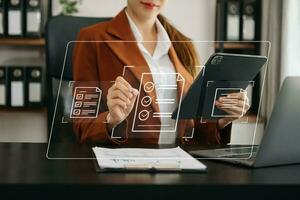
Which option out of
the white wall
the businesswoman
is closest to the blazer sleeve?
the businesswoman

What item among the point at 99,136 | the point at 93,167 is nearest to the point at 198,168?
the point at 93,167

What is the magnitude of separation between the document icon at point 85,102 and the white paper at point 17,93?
2163 millimetres

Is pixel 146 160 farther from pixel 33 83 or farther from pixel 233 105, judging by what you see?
pixel 33 83

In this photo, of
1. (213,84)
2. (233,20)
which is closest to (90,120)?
(213,84)

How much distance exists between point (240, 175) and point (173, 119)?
0.20 meters

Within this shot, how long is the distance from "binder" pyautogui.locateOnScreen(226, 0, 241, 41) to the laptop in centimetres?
223

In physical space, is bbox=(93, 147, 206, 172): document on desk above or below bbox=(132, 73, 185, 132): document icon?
below

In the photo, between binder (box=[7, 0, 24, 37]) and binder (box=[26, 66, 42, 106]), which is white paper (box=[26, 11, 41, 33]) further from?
binder (box=[26, 66, 42, 106])

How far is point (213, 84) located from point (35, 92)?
2.27 m

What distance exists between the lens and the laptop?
97 centimetres

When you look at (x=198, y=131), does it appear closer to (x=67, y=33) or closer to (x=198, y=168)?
(x=198, y=168)

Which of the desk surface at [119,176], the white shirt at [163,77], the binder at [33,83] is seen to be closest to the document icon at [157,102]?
the white shirt at [163,77]

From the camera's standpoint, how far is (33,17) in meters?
3.10

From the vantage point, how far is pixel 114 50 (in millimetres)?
1501
